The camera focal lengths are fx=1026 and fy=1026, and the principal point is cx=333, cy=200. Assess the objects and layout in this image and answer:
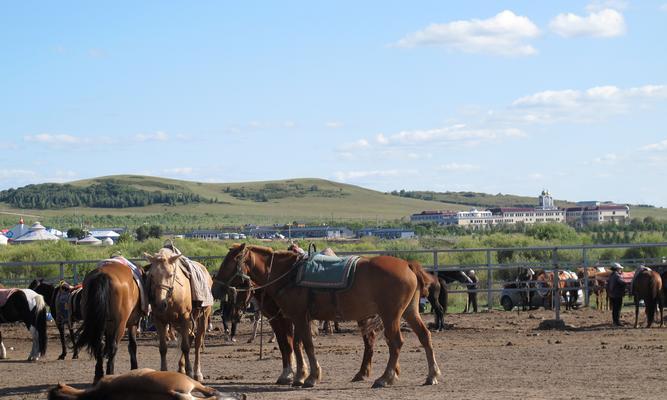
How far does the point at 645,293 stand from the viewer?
2016 centimetres

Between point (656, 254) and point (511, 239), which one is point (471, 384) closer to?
point (656, 254)

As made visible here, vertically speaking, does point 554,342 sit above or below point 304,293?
below

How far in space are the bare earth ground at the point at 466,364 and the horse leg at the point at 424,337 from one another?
20 centimetres

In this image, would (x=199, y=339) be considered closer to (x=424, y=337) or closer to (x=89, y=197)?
(x=424, y=337)

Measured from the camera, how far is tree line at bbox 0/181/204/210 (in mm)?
166750

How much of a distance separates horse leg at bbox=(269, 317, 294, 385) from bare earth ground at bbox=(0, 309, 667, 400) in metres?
0.25

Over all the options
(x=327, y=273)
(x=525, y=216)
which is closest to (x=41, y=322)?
(x=327, y=273)

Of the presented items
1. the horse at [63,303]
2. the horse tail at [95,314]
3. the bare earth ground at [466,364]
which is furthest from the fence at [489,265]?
the horse tail at [95,314]

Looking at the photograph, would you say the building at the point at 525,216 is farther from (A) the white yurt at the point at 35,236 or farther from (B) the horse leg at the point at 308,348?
(B) the horse leg at the point at 308,348

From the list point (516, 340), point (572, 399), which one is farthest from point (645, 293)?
point (572, 399)

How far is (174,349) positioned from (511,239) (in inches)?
1401

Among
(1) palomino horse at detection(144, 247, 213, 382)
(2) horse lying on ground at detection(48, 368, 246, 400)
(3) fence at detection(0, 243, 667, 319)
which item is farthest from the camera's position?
(3) fence at detection(0, 243, 667, 319)

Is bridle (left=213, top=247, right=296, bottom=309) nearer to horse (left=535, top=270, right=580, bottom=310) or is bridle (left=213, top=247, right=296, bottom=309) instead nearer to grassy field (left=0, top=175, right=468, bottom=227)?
horse (left=535, top=270, right=580, bottom=310)

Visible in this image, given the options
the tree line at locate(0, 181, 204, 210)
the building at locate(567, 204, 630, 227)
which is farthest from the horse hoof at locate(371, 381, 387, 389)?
the tree line at locate(0, 181, 204, 210)
